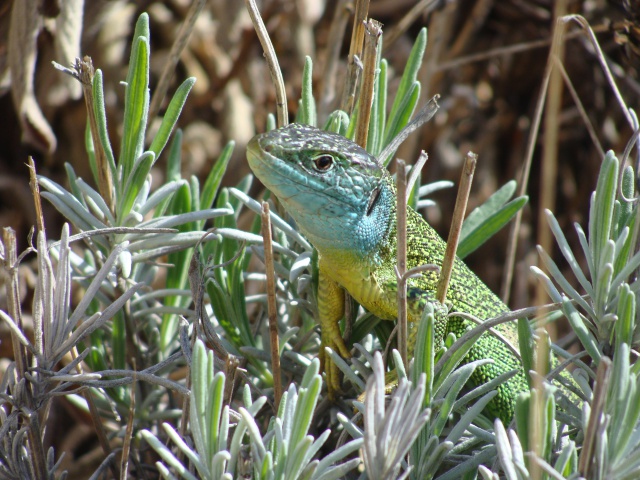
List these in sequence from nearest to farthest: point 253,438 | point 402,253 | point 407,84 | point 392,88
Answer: point 253,438, point 402,253, point 407,84, point 392,88

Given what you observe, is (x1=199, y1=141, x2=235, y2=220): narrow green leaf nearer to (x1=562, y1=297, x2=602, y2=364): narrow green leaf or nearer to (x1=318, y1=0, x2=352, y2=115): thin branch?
(x1=318, y1=0, x2=352, y2=115): thin branch

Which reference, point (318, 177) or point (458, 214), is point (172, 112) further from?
point (458, 214)

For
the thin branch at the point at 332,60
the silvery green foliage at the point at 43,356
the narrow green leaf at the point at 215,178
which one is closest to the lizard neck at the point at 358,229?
the narrow green leaf at the point at 215,178

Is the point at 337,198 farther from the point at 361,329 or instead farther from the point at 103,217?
the point at 103,217

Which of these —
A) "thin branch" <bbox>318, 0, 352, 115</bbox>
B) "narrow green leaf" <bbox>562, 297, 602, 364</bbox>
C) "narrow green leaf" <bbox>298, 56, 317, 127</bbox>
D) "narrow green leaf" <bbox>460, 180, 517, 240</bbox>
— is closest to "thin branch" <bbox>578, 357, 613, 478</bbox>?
"narrow green leaf" <bbox>562, 297, 602, 364</bbox>

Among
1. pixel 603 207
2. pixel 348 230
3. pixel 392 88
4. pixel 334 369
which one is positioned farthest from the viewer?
pixel 392 88

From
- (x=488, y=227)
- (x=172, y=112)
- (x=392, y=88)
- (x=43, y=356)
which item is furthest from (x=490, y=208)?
(x=392, y=88)

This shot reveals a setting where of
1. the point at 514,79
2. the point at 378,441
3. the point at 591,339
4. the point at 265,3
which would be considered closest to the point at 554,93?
the point at 591,339
